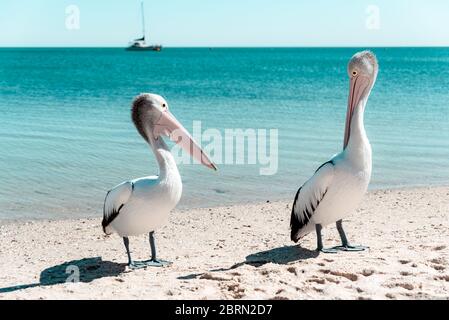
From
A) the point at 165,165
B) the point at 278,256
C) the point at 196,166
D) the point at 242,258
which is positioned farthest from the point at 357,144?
the point at 196,166

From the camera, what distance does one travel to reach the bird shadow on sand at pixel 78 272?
4758 millimetres

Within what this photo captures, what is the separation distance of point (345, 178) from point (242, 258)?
45.4 inches

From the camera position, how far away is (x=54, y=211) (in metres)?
8.00

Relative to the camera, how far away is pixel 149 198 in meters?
4.76

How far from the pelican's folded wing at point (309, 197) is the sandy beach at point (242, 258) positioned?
0.25 meters

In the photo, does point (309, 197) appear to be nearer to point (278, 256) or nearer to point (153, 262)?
point (278, 256)

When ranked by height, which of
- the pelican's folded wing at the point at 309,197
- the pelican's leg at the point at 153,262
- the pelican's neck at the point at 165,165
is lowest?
the pelican's leg at the point at 153,262

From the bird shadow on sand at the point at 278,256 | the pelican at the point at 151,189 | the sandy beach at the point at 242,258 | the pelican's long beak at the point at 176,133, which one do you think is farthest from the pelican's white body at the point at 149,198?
the bird shadow on sand at the point at 278,256

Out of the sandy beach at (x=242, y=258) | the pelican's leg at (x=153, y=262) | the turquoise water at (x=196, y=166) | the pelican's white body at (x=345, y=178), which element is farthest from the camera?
the turquoise water at (x=196, y=166)

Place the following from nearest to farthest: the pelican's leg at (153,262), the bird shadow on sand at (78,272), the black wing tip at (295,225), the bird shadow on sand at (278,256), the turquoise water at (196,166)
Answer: the bird shadow on sand at (78,272) < the bird shadow on sand at (278,256) < the pelican's leg at (153,262) < the black wing tip at (295,225) < the turquoise water at (196,166)

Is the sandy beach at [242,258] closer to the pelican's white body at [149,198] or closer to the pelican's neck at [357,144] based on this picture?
the pelican's white body at [149,198]

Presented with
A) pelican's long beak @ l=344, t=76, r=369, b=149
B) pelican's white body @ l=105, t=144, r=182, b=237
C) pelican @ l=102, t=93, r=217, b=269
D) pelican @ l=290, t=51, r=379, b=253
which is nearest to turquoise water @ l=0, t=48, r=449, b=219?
pelican @ l=102, t=93, r=217, b=269

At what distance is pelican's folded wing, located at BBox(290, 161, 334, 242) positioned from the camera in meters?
4.93

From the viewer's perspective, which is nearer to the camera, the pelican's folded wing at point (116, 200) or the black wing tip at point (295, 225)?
the pelican's folded wing at point (116, 200)
